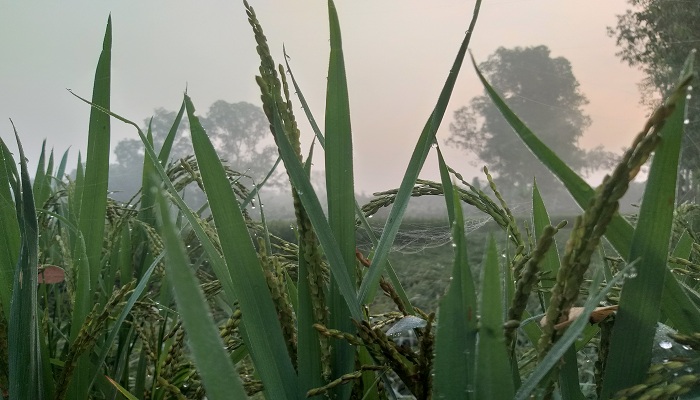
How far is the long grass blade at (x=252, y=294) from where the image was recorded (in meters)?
0.27

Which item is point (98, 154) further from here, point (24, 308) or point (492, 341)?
point (492, 341)

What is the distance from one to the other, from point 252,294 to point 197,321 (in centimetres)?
10

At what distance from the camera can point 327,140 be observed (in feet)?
1.00

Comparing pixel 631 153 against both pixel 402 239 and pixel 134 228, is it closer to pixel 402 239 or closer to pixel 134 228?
pixel 402 239

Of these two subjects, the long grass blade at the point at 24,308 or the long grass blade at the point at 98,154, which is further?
the long grass blade at the point at 98,154

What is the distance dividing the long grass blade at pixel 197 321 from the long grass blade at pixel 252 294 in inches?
3.3

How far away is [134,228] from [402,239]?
47cm

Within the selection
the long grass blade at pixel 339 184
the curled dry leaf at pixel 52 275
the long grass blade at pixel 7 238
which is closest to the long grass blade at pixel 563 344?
the long grass blade at pixel 339 184

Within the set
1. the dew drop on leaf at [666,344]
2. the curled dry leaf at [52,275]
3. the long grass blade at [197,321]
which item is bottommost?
the dew drop on leaf at [666,344]

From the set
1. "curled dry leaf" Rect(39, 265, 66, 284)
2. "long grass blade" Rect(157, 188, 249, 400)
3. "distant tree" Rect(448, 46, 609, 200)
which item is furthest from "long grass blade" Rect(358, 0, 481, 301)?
"distant tree" Rect(448, 46, 609, 200)

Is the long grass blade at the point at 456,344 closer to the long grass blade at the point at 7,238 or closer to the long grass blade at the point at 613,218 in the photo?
the long grass blade at the point at 613,218

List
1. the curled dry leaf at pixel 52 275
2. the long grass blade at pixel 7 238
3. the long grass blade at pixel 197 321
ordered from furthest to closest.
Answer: the curled dry leaf at pixel 52 275 → the long grass blade at pixel 7 238 → the long grass blade at pixel 197 321

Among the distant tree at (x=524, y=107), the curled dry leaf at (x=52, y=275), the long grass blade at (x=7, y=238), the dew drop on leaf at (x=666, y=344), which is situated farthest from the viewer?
the distant tree at (x=524, y=107)

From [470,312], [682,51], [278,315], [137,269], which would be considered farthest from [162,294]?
[682,51]
